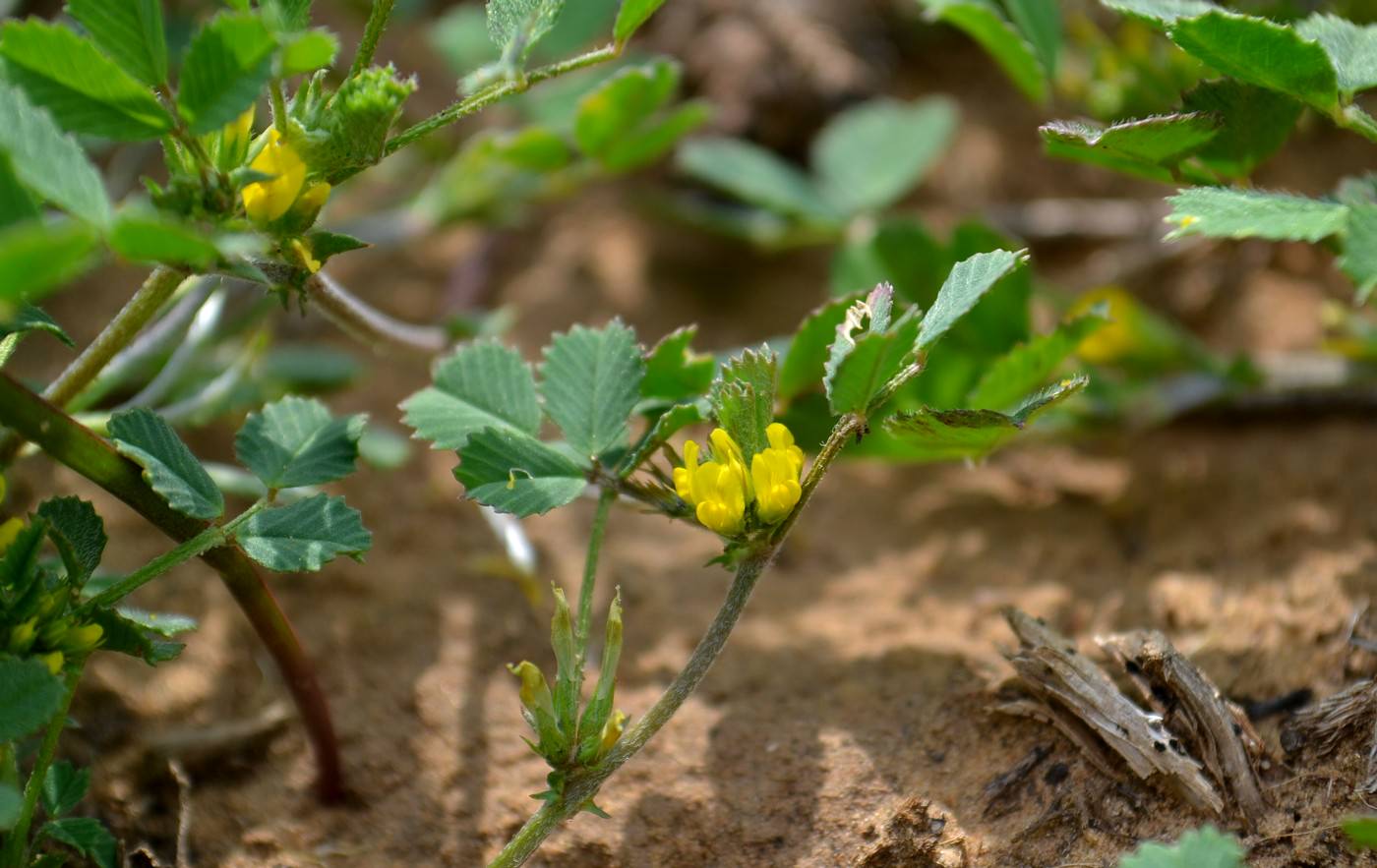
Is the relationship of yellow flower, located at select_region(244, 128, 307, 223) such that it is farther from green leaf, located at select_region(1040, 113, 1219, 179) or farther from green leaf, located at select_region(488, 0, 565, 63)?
green leaf, located at select_region(1040, 113, 1219, 179)

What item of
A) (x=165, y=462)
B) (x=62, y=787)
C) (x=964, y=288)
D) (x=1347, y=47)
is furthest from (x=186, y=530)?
(x=1347, y=47)

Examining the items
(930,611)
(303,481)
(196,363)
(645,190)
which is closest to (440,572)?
(196,363)

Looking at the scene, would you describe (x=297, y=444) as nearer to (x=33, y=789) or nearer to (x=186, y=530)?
(x=186, y=530)

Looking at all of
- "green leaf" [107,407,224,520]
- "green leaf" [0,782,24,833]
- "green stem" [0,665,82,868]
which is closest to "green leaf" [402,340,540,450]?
"green leaf" [107,407,224,520]

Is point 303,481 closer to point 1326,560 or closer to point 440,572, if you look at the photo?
point 440,572

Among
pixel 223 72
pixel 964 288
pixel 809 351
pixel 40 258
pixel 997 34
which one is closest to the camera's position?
pixel 40 258
